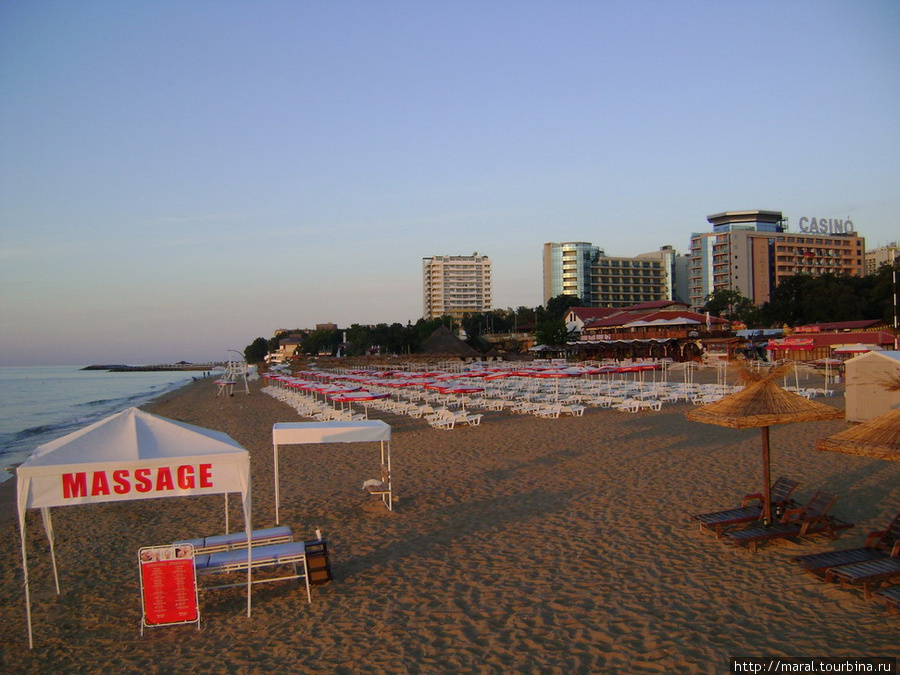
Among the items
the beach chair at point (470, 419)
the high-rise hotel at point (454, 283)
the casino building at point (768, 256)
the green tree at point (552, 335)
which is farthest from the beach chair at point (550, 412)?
the high-rise hotel at point (454, 283)

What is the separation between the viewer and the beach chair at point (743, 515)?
22.8ft

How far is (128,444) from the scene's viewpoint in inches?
205

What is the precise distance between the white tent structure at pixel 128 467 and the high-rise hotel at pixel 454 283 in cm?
13416

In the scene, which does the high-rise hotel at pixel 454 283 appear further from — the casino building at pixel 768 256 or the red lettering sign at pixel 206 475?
the red lettering sign at pixel 206 475

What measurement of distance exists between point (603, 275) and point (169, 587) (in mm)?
107617

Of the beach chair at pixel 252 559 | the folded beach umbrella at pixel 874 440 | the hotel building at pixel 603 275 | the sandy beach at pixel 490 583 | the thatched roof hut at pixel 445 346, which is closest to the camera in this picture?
the sandy beach at pixel 490 583

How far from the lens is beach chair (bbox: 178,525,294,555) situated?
20.0 ft

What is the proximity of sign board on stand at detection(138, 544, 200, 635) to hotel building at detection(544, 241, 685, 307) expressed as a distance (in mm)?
103202

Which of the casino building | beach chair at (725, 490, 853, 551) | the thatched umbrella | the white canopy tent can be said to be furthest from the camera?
the casino building

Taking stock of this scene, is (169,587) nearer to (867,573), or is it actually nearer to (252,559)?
(252,559)

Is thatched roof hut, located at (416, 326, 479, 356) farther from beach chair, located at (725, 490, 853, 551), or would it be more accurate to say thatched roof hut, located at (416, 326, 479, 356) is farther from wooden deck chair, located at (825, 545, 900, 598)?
wooden deck chair, located at (825, 545, 900, 598)

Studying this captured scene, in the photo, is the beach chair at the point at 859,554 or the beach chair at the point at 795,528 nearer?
the beach chair at the point at 859,554

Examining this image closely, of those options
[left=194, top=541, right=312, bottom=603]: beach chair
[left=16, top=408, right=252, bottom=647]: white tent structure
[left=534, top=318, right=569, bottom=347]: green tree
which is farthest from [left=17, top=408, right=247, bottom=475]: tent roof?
[left=534, top=318, right=569, bottom=347]: green tree

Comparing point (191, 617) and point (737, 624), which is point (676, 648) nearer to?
point (737, 624)
